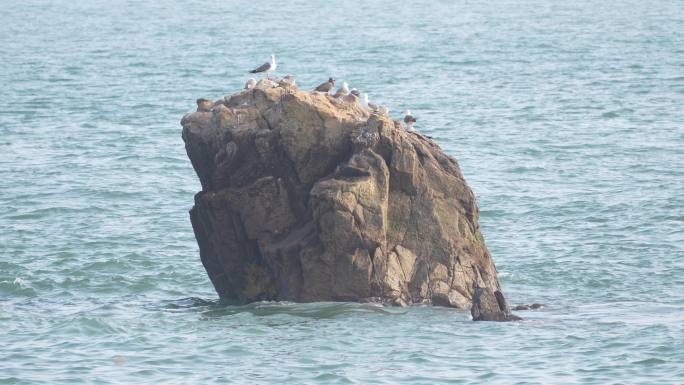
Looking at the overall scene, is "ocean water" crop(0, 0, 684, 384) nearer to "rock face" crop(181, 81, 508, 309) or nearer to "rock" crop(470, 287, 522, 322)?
"rock" crop(470, 287, 522, 322)

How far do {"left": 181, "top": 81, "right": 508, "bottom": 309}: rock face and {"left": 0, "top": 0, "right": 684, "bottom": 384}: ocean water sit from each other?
611mm

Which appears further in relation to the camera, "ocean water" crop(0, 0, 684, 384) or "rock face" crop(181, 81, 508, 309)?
"rock face" crop(181, 81, 508, 309)

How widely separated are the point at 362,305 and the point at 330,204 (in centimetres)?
211

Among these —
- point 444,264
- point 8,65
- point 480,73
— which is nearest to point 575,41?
point 480,73

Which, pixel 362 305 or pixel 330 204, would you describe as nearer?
pixel 330 204

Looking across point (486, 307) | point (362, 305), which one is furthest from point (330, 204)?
point (486, 307)

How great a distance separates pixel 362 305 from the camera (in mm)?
25781

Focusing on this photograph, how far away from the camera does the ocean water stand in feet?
79.5

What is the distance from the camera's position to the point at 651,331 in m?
25.5

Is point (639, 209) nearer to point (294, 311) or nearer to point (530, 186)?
point (530, 186)

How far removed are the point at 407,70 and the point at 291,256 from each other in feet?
158

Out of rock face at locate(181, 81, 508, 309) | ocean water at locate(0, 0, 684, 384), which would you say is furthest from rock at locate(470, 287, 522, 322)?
Answer: rock face at locate(181, 81, 508, 309)

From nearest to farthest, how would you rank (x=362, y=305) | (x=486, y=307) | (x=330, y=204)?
1. (x=330, y=204)
2. (x=486, y=307)
3. (x=362, y=305)

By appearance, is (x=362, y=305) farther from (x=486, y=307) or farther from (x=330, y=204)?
(x=486, y=307)
